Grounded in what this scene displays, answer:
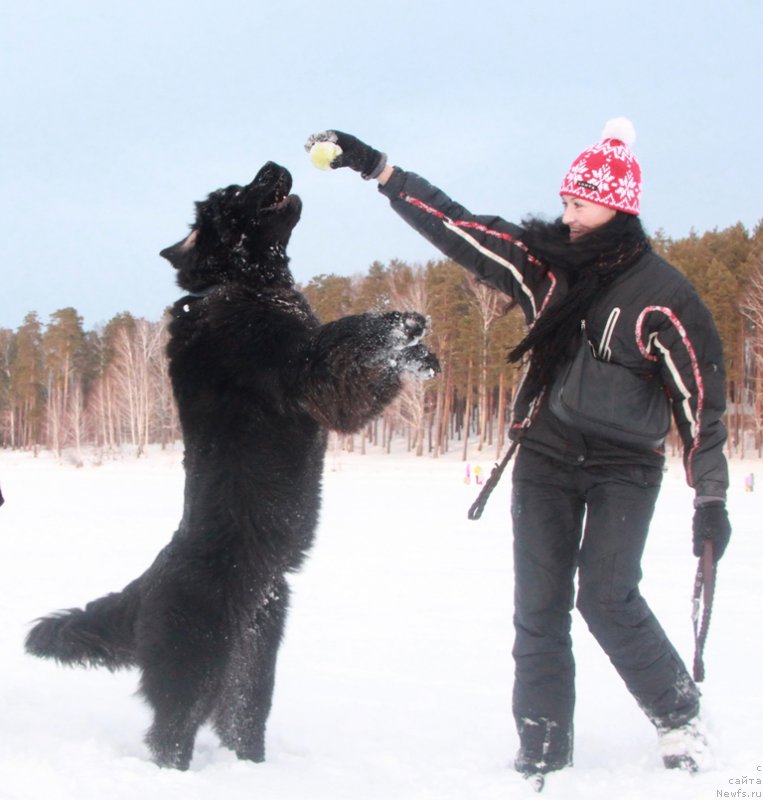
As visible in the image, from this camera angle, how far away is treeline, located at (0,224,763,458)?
3788cm

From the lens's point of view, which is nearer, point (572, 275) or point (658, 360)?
point (658, 360)

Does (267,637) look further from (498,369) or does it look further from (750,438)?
(750,438)

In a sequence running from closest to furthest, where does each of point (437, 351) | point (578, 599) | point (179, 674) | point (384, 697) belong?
point (179, 674)
point (578, 599)
point (384, 697)
point (437, 351)

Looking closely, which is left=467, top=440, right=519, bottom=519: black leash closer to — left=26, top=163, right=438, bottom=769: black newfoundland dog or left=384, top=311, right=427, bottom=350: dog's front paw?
left=26, top=163, right=438, bottom=769: black newfoundland dog

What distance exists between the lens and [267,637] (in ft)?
10.0

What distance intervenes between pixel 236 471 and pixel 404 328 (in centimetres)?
79

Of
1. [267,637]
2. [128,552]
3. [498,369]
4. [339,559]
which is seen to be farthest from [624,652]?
[498,369]

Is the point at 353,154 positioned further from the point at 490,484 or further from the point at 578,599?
the point at 578,599

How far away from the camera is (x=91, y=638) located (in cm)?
306

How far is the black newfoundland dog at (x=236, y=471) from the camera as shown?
2758 mm

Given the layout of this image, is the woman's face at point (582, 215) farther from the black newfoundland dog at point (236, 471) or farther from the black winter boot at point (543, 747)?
the black winter boot at point (543, 747)

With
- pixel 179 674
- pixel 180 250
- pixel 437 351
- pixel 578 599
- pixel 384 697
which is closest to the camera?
pixel 179 674

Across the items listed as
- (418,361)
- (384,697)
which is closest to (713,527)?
(418,361)

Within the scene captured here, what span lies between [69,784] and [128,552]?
290 inches
